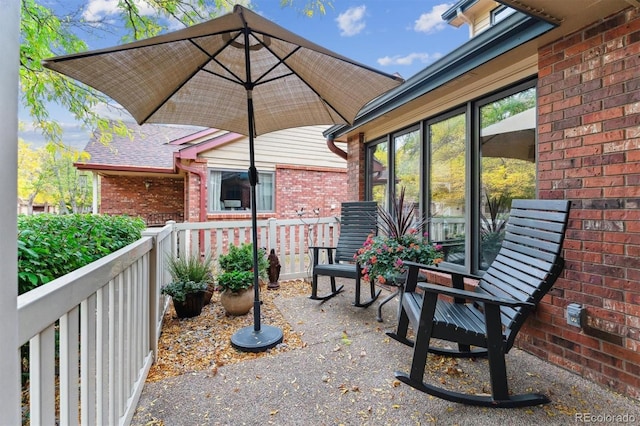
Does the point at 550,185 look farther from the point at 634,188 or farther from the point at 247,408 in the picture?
the point at 247,408

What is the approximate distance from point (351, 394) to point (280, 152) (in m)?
7.27

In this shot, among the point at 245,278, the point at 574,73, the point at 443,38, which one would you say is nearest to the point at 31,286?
the point at 245,278

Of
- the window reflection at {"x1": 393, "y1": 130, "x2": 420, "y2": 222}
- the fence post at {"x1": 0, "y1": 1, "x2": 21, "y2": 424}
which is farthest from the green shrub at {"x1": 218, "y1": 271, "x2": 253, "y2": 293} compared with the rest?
the fence post at {"x1": 0, "y1": 1, "x2": 21, "y2": 424}

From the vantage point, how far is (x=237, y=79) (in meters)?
2.64

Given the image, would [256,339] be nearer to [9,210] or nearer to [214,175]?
[9,210]

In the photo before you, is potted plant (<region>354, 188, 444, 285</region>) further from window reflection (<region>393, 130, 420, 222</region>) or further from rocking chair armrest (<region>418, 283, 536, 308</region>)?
rocking chair armrest (<region>418, 283, 536, 308</region>)

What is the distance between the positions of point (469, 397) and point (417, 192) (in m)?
2.66

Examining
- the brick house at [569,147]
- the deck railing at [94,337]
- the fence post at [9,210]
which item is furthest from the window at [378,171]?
the fence post at [9,210]

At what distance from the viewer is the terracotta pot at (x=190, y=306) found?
10.4ft

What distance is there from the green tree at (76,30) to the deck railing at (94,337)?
9.15 ft

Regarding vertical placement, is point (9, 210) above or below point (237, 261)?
above

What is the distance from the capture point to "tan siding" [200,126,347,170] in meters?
7.87

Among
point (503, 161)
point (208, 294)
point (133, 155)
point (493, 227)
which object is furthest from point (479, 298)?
point (133, 155)

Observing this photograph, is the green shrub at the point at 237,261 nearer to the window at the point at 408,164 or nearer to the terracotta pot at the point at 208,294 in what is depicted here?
the terracotta pot at the point at 208,294
